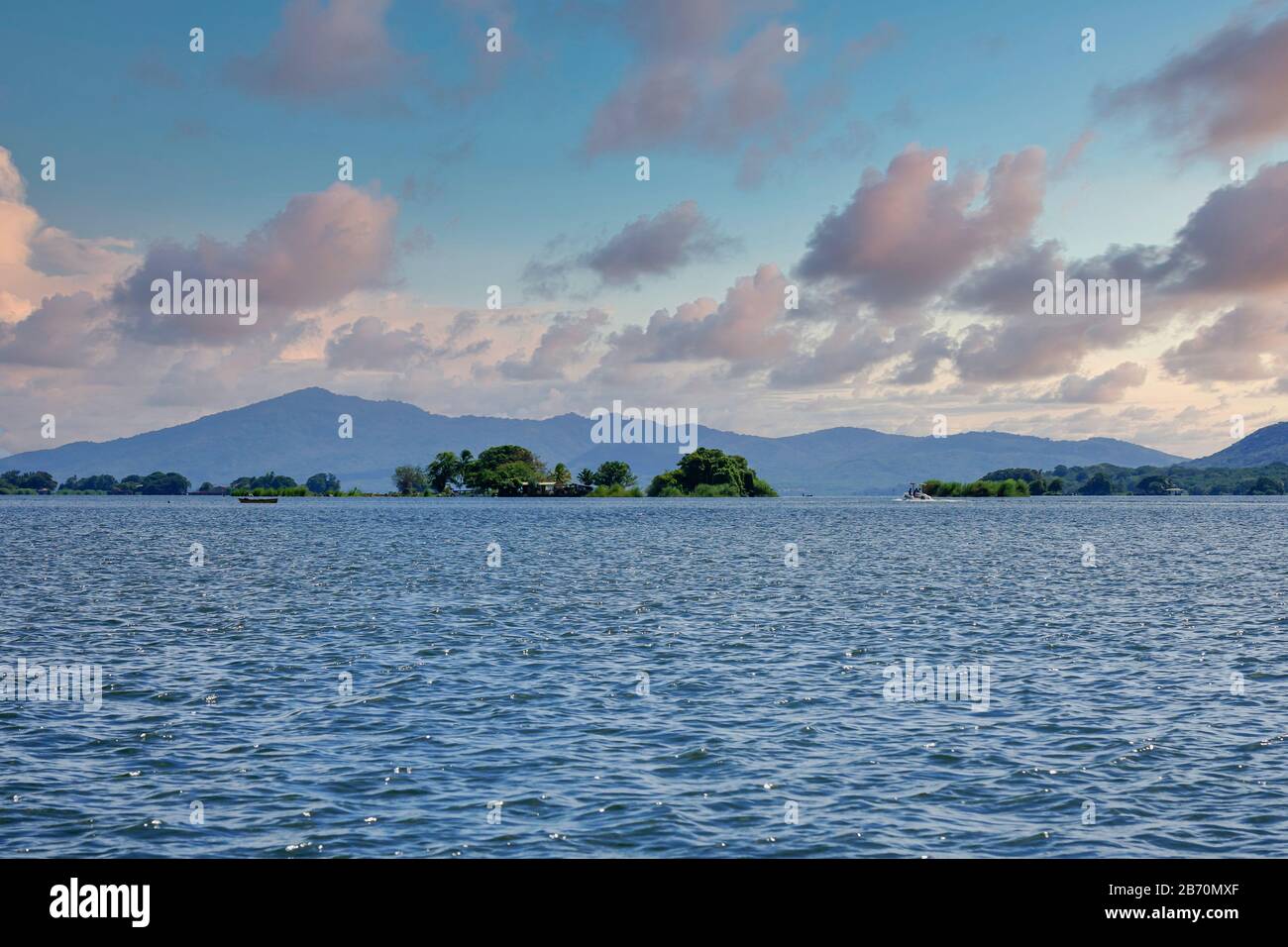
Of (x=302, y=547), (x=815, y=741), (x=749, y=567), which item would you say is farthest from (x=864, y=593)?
(x=302, y=547)

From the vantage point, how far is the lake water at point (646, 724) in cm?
1956

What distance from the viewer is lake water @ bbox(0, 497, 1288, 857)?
19562 mm

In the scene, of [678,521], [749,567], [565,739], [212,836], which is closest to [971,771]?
[565,739]

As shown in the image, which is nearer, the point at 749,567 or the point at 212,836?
the point at 212,836

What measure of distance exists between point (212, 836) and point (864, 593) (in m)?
52.8

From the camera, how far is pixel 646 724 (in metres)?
28.4

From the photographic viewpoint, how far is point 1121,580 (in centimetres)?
7525

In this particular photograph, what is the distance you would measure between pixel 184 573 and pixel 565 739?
63.2 meters

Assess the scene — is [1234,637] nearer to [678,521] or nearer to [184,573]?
[184,573]

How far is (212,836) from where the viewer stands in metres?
19.1

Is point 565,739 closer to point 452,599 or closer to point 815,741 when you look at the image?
point 815,741

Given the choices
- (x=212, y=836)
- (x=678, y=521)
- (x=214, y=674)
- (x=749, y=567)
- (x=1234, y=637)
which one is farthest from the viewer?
(x=678, y=521)
